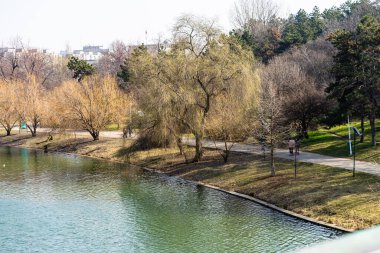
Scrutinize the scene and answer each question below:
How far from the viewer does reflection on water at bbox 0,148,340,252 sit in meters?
18.2

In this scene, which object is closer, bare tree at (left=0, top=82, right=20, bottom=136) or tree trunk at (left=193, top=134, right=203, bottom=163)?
tree trunk at (left=193, top=134, right=203, bottom=163)

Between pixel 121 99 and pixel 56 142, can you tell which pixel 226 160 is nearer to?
pixel 121 99

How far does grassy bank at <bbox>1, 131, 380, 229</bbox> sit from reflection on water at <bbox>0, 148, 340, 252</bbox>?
1.08 metres

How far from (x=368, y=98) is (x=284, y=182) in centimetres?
841

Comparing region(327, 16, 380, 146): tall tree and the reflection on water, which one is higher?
region(327, 16, 380, 146): tall tree

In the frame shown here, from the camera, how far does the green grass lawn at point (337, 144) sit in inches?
1120

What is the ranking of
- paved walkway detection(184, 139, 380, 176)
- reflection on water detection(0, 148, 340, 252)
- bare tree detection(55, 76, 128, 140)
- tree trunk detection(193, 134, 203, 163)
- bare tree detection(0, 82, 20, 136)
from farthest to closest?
1. bare tree detection(0, 82, 20, 136)
2. bare tree detection(55, 76, 128, 140)
3. tree trunk detection(193, 134, 203, 163)
4. paved walkway detection(184, 139, 380, 176)
5. reflection on water detection(0, 148, 340, 252)

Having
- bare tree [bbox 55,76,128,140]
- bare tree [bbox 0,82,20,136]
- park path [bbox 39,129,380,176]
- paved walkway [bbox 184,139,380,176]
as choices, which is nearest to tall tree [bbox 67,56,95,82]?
bare tree [bbox 0,82,20,136]

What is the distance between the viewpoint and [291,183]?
81.3 feet

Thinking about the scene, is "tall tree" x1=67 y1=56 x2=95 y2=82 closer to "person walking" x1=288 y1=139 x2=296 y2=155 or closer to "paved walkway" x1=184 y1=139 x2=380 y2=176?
"paved walkway" x1=184 y1=139 x2=380 y2=176

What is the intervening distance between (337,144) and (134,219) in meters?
17.6

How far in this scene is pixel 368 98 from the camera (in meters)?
A: 28.7

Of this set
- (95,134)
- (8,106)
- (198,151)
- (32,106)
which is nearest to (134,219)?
(198,151)

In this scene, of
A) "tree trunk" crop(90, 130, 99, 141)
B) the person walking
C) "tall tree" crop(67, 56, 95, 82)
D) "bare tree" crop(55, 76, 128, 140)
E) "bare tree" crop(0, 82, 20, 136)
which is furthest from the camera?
"tall tree" crop(67, 56, 95, 82)
